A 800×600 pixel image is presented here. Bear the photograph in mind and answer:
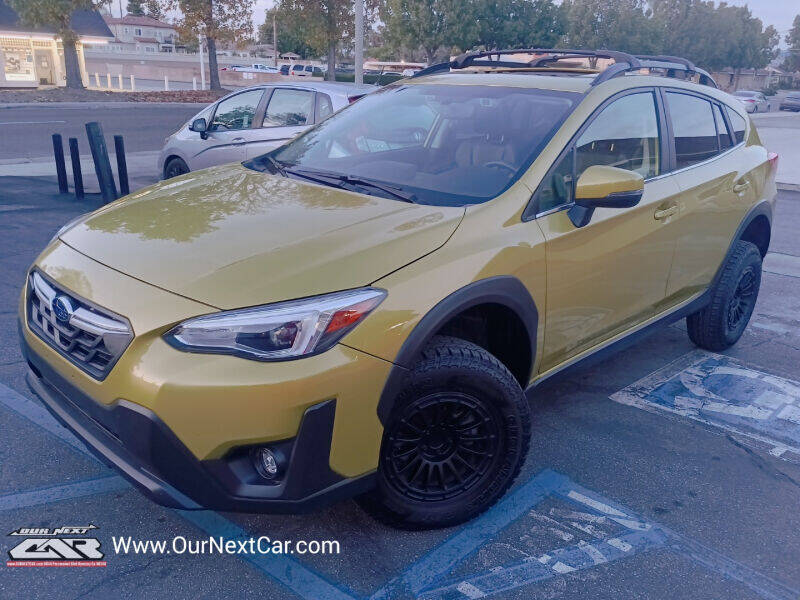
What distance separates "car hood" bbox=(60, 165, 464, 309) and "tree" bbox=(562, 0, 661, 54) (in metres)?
54.3

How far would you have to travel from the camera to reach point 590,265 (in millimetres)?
3240

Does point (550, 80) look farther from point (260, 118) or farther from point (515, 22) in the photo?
point (515, 22)

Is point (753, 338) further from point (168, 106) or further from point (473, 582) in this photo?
point (168, 106)

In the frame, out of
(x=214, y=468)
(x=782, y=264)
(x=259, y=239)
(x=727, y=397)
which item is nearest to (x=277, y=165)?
(x=259, y=239)

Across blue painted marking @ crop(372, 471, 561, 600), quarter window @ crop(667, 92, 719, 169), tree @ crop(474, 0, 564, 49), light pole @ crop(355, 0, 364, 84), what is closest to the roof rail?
quarter window @ crop(667, 92, 719, 169)

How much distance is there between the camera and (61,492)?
2.99 m

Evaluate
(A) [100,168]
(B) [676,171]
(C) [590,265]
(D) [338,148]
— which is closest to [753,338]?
(B) [676,171]

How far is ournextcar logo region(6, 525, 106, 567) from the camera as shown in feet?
8.48

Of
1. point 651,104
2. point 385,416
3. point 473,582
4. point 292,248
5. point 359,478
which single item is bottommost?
point 473,582

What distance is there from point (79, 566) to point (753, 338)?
183 inches

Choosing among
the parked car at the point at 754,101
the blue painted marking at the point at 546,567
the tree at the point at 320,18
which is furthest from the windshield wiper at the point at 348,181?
the parked car at the point at 754,101

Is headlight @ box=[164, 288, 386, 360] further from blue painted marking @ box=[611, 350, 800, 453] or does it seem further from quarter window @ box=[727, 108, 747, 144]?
quarter window @ box=[727, 108, 747, 144]

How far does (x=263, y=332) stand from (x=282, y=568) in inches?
38.7

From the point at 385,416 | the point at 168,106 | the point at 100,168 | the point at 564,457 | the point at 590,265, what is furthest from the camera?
the point at 168,106
